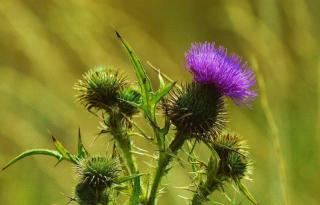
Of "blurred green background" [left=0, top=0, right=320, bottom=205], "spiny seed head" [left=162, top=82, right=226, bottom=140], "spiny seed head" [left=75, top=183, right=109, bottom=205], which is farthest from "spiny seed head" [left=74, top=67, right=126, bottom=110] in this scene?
"blurred green background" [left=0, top=0, right=320, bottom=205]

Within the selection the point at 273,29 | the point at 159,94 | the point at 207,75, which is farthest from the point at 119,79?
the point at 273,29

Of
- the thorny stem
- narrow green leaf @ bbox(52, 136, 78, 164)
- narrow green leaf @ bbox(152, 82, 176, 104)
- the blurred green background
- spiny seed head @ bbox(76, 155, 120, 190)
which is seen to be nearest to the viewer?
narrow green leaf @ bbox(152, 82, 176, 104)

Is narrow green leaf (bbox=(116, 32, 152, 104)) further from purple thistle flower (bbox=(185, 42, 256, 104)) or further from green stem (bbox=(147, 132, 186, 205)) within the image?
purple thistle flower (bbox=(185, 42, 256, 104))

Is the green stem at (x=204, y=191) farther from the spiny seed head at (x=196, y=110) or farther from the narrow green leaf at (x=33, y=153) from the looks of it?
the narrow green leaf at (x=33, y=153)

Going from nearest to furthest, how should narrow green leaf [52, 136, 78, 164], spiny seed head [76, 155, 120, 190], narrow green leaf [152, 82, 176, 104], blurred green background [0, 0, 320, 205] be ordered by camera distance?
narrow green leaf [152, 82, 176, 104] → narrow green leaf [52, 136, 78, 164] → spiny seed head [76, 155, 120, 190] → blurred green background [0, 0, 320, 205]

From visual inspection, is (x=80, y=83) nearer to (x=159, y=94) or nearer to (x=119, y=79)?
(x=119, y=79)

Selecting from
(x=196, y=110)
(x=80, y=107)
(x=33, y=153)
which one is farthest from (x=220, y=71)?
(x=80, y=107)

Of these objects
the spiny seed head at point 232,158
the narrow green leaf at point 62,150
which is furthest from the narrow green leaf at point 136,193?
the spiny seed head at point 232,158
